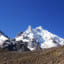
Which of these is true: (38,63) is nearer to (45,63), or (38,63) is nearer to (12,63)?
(45,63)

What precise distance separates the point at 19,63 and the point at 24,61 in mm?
2564

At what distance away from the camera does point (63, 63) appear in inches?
1793

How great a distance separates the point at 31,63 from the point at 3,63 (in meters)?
12.0

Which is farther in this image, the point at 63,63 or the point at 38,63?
the point at 38,63

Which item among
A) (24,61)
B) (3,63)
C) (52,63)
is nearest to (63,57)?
(52,63)

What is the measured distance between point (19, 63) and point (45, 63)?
40.8 feet

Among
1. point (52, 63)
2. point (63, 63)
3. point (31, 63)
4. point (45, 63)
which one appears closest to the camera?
point (63, 63)

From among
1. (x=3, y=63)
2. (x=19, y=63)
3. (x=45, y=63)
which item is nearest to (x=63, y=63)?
(x=45, y=63)

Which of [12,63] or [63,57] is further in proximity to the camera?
[12,63]

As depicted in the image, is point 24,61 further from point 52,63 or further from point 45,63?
point 52,63

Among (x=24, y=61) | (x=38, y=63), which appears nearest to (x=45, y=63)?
(x=38, y=63)

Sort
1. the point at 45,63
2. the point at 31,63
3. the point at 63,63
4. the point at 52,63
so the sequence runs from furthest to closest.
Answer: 1. the point at 31,63
2. the point at 45,63
3. the point at 52,63
4. the point at 63,63

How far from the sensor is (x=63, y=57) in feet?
180

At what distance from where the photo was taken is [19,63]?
65.6 metres
